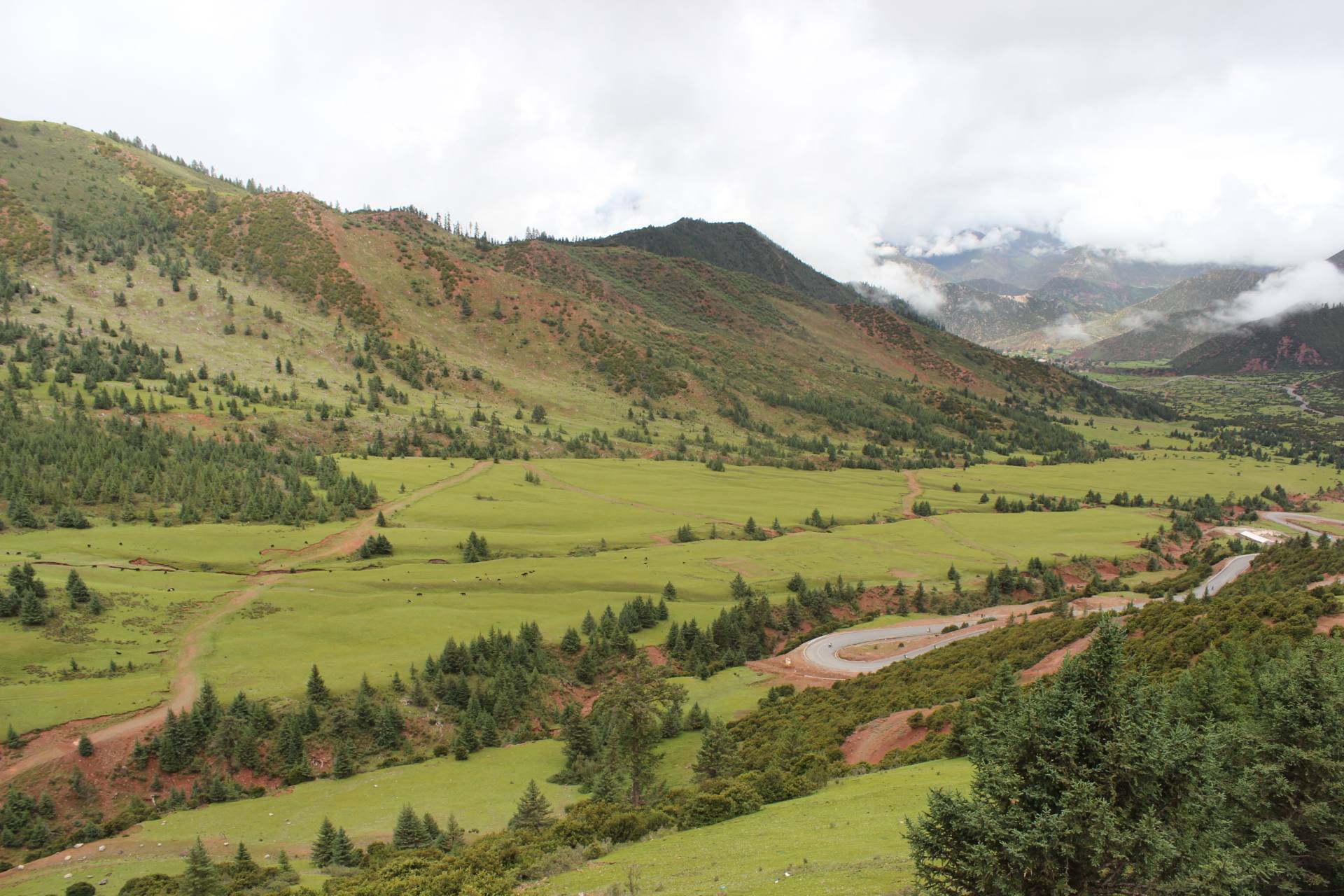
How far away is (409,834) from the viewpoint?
143 ft

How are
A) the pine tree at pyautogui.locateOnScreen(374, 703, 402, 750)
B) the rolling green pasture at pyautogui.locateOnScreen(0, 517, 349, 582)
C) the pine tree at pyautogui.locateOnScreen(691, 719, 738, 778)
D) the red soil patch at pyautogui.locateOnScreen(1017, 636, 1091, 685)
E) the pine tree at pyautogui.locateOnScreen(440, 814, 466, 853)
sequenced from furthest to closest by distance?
1. the rolling green pasture at pyautogui.locateOnScreen(0, 517, 349, 582)
2. the pine tree at pyautogui.locateOnScreen(374, 703, 402, 750)
3. the red soil patch at pyautogui.locateOnScreen(1017, 636, 1091, 685)
4. the pine tree at pyautogui.locateOnScreen(691, 719, 738, 778)
5. the pine tree at pyautogui.locateOnScreen(440, 814, 466, 853)

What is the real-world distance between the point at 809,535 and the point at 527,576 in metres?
62.7

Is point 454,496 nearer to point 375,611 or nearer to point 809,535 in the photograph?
point 375,611

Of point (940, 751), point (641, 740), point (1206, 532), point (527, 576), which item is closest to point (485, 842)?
point (641, 740)

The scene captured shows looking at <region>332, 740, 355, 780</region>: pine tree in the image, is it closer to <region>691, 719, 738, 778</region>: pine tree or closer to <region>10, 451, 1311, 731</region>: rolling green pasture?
<region>10, 451, 1311, 731</region>: rolling green pasture

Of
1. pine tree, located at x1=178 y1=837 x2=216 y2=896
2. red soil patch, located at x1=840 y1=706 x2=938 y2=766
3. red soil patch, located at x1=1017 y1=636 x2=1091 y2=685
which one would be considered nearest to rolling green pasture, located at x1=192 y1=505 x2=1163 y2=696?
pine tree, located at x1=178 y1=837 x2=216 y2=896

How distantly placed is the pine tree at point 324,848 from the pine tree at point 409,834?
3.69m

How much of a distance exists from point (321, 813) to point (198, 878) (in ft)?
59.5

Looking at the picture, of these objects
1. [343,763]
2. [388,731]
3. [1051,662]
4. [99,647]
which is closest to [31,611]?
[99,647]

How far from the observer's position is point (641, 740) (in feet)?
154

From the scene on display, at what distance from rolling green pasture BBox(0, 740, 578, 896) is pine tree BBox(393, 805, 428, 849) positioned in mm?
5007

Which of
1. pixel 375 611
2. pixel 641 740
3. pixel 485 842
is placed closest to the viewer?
pixel 485 842

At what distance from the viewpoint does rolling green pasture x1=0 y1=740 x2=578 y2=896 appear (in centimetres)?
4309

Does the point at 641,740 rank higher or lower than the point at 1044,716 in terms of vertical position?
lower
